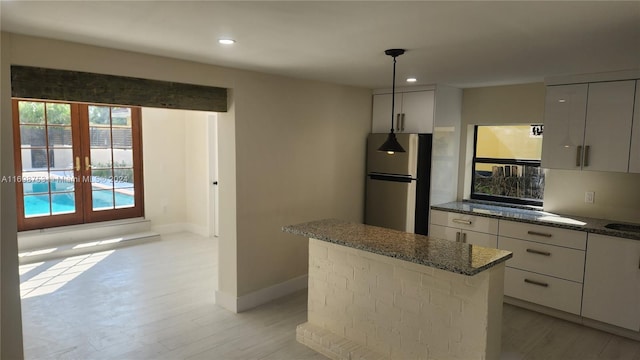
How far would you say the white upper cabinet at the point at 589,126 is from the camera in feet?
11.4

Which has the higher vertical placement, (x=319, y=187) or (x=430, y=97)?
(x=430, y=97)

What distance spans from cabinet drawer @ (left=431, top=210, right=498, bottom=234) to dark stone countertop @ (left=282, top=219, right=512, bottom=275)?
1.59 metres

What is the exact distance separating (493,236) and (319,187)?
1.87 metres

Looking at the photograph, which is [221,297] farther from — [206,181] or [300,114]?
[206,181]

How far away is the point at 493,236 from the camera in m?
4.09

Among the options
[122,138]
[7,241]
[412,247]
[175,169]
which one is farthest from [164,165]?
[412,247]

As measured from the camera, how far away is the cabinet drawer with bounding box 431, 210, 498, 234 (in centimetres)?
411

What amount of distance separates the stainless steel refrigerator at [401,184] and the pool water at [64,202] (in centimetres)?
395

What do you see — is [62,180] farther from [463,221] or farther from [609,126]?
[609,126]

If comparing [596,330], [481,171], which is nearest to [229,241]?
[481,171]

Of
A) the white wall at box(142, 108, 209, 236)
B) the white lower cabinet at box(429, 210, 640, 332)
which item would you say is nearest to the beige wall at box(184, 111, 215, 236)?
the white wall at box(142, 108, 209, 236)

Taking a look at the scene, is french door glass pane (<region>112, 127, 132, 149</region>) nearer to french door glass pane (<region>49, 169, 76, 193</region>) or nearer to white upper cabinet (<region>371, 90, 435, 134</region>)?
french door glass pane (<region>49, 169, 76, 193</region>)

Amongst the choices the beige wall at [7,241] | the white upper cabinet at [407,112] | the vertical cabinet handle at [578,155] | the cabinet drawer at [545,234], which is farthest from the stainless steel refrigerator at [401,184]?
the beige wall at [7,241]

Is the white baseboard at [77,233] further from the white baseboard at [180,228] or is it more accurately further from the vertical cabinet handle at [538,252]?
the vertical cabinet handle at [538,252]
